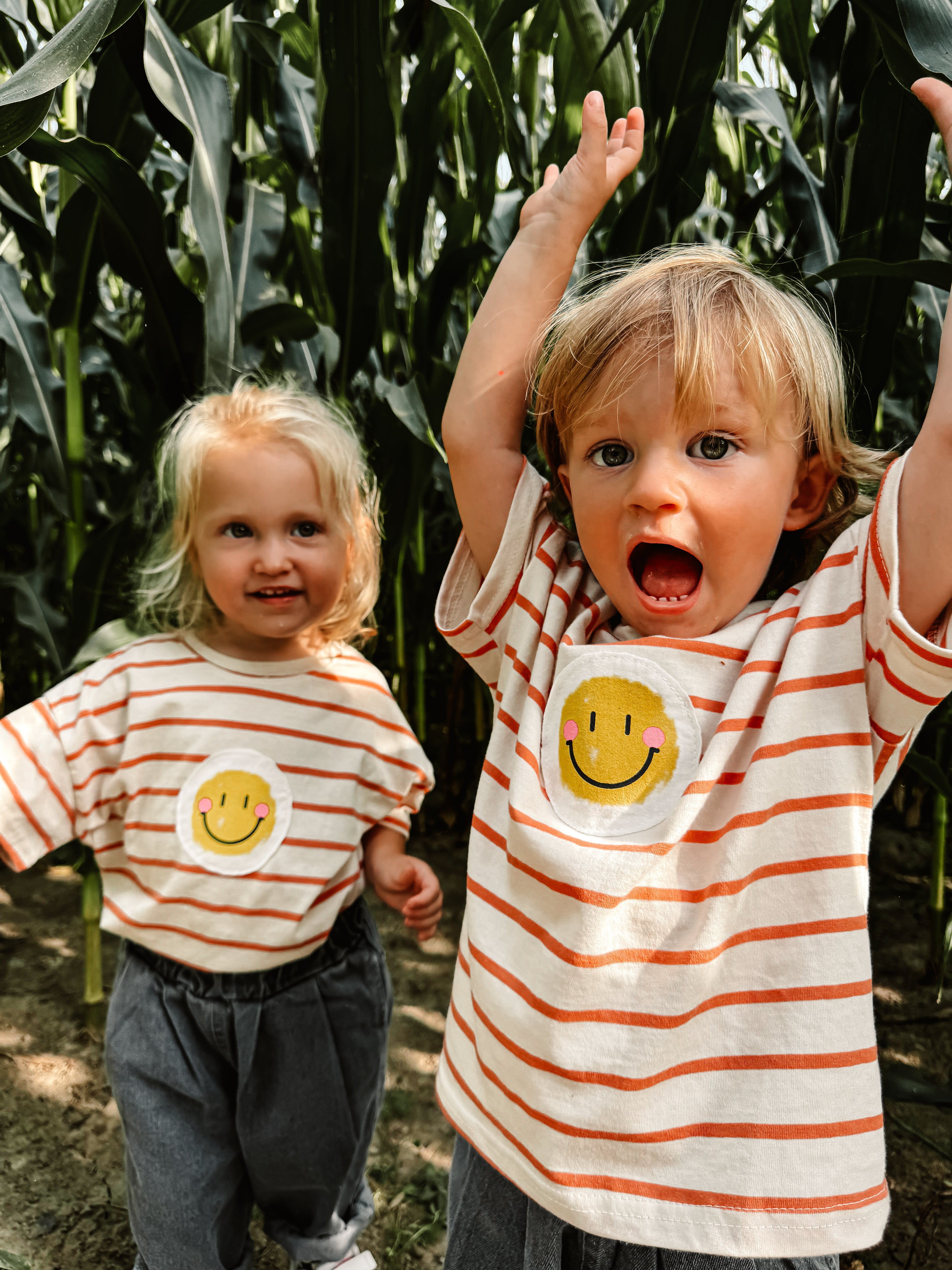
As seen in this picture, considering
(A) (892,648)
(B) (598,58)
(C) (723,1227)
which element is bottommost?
(C) (723,1227)

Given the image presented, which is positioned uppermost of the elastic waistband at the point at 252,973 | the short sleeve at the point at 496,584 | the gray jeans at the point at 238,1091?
the short sleeve at the point at 496,584

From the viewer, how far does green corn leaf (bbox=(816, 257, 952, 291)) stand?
912 millimetres

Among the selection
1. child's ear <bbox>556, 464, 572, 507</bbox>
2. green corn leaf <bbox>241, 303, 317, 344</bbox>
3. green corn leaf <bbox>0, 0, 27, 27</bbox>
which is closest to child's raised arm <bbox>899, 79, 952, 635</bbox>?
child's ear <bbox>556, 464, 572, 507</bbox>

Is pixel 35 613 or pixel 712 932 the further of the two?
pixel 35 613

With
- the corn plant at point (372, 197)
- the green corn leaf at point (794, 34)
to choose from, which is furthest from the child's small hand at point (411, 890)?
the green corn leaf at point (794, 34)

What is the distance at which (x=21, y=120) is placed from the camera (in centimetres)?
74

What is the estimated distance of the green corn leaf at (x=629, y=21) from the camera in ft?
3.43

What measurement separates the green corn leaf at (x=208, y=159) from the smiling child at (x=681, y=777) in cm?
45

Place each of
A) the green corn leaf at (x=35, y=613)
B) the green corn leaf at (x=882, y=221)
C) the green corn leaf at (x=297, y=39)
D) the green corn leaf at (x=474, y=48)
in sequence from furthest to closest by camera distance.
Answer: the green corn leaf at (x=297, y=39) < the green corn leaf at (x=35, y=613) < the green corn leaf at (x=882, y=221) < the green corn leaf at (x=474, y=48)

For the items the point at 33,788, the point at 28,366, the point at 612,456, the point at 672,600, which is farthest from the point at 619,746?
the point at 28,366

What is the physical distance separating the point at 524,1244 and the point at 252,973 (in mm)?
412

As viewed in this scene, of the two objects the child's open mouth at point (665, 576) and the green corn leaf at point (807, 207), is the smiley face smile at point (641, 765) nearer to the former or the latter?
the child's open mouth at point (665, 576)

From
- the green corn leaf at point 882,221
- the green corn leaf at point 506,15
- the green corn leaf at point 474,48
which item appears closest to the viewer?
the green corn leaf at point 474,48

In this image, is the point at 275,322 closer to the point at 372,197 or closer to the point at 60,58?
the point at 372,197
